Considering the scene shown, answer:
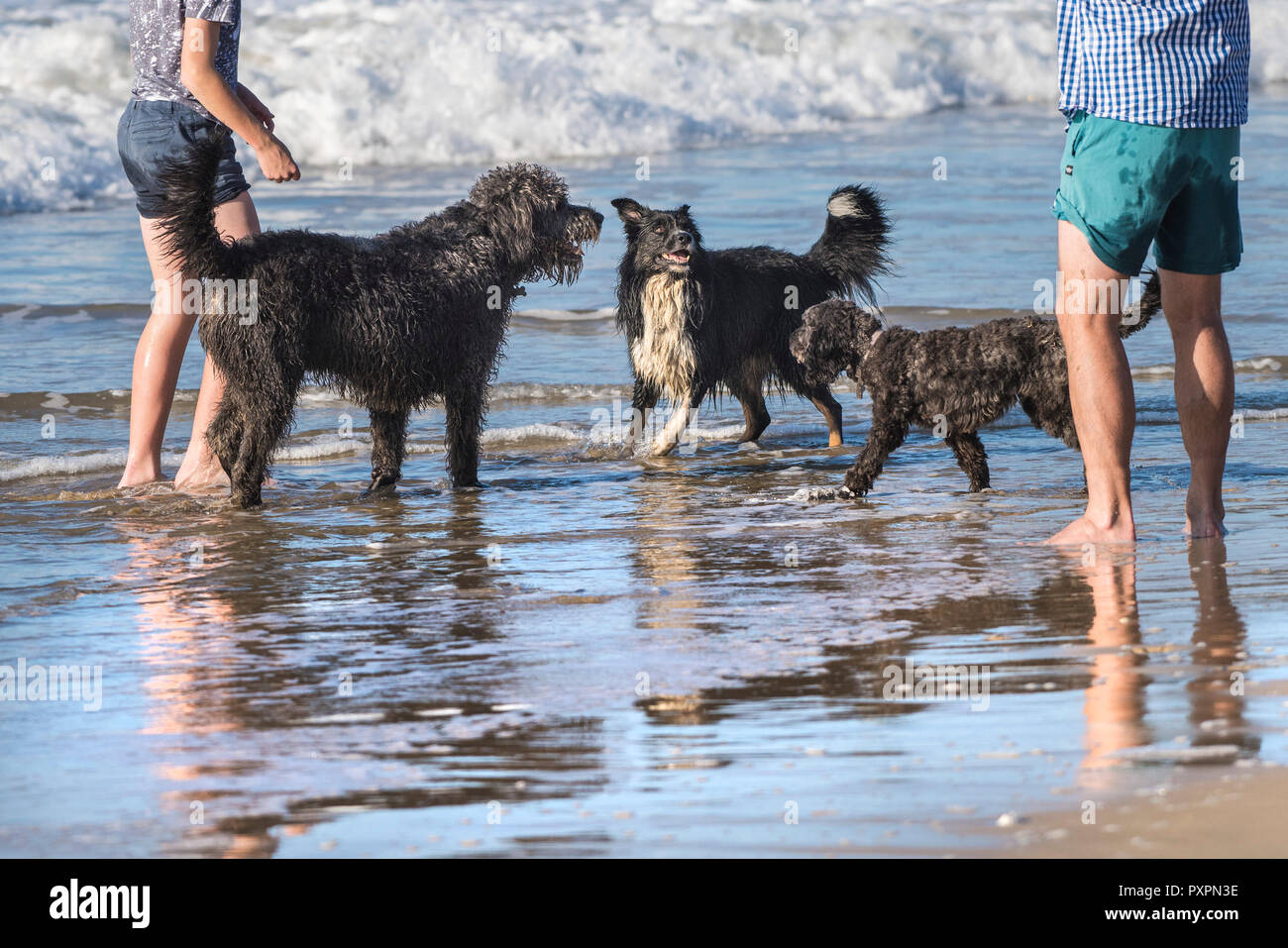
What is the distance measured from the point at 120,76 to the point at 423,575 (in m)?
17.8

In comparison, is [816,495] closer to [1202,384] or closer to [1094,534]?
[1094,534]

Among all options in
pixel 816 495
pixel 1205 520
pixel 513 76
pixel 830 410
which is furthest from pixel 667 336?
pixel 513 76

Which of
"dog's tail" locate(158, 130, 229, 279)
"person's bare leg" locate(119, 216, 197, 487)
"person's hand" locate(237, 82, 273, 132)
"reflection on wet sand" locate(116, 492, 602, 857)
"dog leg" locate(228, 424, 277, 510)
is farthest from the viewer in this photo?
"person's hand" locate(237, 82, 273, 132)

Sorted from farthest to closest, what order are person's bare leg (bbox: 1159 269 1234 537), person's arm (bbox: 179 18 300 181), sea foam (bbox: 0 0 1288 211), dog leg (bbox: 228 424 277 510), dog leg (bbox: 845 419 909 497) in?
1. sea foam (bbox: 0 0 1288 211)
2. dog leg (bbox: 845 419 909 497)
3. dog leg (bbox: 228 424 277 510)
4. person's arm (bbox: 179 18 300 181)
5. person's bare leg (bbox: 1159 269 1234 537)

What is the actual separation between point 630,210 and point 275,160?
2.47 meters

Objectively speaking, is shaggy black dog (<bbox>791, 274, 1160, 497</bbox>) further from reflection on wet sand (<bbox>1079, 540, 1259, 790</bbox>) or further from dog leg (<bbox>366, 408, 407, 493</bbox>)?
dog leg (<bbox>366, 408, 407, 493</bbox>)

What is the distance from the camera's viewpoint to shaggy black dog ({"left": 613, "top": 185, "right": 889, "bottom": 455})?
8523mm

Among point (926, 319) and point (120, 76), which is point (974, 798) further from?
point (120, 76)

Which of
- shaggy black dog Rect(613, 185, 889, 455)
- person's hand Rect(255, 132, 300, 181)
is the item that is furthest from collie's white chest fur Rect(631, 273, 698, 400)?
person's hand Rect(255, 132, 300, 181)

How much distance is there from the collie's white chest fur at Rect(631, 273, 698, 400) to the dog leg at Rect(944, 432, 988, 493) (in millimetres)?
1929

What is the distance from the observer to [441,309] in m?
7.16

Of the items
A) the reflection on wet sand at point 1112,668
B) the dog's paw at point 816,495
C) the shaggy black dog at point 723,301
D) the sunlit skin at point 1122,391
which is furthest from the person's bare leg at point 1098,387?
the shaggy black dog at point 723,301

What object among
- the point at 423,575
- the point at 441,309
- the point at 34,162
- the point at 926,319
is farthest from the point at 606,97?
the point at 423,575
